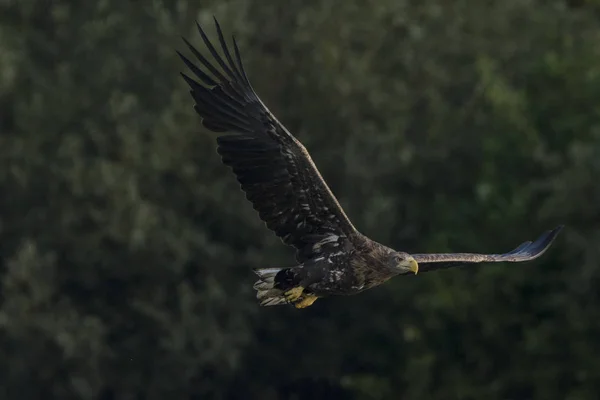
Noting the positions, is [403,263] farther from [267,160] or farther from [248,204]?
[248,204]

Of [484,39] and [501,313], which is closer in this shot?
[501,313]

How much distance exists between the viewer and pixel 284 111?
2856 cm

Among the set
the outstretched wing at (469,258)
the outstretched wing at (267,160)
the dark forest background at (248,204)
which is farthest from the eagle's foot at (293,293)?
the dark forest background at (248,204)

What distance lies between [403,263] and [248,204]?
46.2 feet

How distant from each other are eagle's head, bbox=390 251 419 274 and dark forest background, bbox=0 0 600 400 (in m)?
11.4

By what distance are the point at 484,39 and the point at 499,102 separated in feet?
16.6

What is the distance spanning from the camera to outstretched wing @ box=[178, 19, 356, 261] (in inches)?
522

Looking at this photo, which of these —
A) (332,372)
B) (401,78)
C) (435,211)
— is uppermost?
(401,78)

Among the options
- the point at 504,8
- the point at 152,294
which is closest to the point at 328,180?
the point at 152,294

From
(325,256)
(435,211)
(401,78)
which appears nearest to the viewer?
(325,256)

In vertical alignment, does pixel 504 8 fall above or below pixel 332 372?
above

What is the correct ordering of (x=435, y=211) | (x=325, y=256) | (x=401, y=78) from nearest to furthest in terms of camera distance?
(x=325, y=256)
(x=435, y=211)
(x=401, y=78)

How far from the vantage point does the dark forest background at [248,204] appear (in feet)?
84.7

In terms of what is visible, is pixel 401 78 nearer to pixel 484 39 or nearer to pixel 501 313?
pixel 484 39
